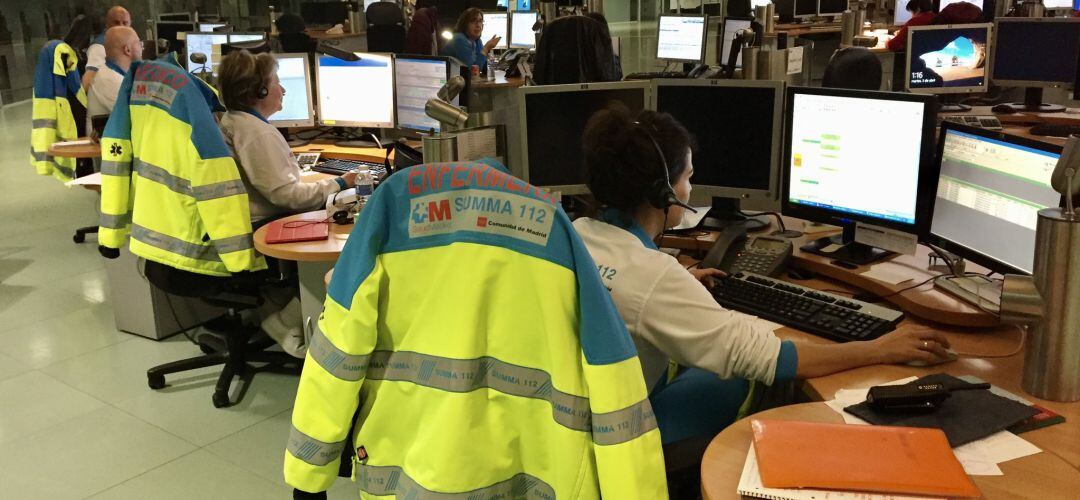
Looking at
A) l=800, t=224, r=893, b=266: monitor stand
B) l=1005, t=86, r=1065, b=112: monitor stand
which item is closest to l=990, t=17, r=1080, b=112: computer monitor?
l=1005, t=86, r=1065, b=112: monitor stand

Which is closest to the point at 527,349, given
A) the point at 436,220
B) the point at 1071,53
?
the point at 436,220

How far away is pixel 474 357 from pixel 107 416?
8.42 feet

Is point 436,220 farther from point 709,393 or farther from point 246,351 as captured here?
point 246,351

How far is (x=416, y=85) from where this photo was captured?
439 cm

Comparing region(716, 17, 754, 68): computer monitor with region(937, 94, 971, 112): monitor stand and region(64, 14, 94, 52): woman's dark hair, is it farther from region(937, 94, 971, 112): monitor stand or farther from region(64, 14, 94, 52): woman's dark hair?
region(64, 14, 94, 52): woman's dark hair

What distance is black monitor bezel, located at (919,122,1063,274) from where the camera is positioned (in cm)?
195

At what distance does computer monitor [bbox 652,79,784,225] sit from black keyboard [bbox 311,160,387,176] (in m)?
1.69

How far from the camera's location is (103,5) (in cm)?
1274

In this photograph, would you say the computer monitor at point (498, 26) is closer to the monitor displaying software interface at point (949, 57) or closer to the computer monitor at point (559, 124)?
the monitor displaying software interface at point (949, 57)

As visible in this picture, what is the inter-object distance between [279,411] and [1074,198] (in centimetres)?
280

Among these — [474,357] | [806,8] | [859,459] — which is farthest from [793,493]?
[806,8]

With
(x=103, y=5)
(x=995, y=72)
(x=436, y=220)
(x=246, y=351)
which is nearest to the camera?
(x=436, y=220)

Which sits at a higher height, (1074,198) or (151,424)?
(1074,198)

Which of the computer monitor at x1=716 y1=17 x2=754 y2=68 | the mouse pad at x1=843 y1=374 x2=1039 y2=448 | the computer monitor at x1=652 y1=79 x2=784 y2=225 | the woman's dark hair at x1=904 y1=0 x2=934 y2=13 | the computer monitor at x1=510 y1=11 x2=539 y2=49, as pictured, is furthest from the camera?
the computer monitor at x1=510 y1=11 x2=539 y2=49
